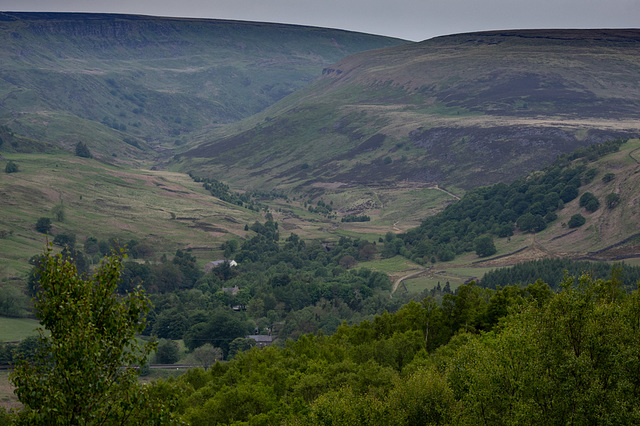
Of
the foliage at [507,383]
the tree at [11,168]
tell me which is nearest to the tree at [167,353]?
the foliage at [507,383]

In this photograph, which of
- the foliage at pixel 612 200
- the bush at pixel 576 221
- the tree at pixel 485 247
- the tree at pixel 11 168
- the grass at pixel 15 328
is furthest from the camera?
the tree at pixel 11 168

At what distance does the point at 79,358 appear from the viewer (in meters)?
16.2

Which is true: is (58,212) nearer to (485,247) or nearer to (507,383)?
(485,247)

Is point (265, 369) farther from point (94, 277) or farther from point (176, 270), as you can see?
point (176, 270)

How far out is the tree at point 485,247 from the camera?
140m

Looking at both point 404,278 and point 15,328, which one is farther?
point 404,278

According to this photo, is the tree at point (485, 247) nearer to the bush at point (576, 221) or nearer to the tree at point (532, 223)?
the tree at point (532, 223)

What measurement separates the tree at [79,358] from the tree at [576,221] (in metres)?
137

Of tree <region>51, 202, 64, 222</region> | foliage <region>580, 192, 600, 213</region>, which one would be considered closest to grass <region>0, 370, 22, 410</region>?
tree <region>51, 202, 64, 222</region>

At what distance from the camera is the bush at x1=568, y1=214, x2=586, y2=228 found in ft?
451

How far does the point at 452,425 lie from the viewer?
2917 cm

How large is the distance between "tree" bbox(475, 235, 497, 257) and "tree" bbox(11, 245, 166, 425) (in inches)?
5147

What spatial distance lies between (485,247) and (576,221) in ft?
71.6

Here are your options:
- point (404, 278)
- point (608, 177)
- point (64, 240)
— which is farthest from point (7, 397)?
point (608, 177)
